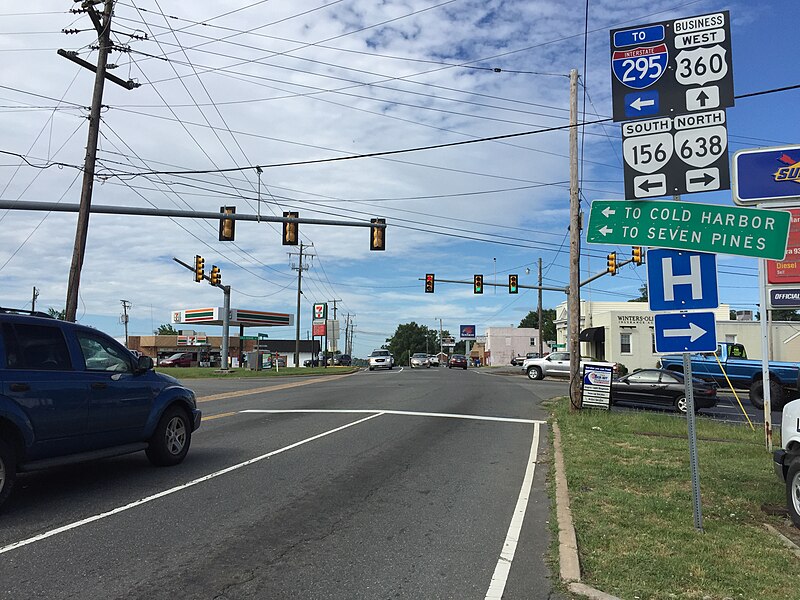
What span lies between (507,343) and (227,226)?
81.3 m

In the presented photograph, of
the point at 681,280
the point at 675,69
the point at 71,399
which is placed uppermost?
the point at 675,69

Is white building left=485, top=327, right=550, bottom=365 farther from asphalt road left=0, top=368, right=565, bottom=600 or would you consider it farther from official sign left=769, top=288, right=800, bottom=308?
asphalt road left=0, top=368, right=565, bottom=600

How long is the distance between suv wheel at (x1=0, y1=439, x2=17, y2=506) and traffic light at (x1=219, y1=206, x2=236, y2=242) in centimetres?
1478

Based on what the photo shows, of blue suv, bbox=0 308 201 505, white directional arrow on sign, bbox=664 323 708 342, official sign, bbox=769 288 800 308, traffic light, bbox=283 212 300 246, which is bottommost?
blue suv, bbox=0 308 201 505

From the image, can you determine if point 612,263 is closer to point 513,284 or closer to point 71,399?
point 513,284

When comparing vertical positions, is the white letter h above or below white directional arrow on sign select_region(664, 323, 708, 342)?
above

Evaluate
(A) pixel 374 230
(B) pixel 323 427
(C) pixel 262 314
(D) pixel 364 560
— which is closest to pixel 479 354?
(C) pixel 262 314

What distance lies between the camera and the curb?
14.4 feet

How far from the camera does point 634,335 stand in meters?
46.0

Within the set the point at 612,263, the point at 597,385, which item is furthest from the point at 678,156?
the point at 612,263

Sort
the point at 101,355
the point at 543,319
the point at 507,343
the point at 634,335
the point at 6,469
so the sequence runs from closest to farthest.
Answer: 1. the point at 6,469
2. the point at 101,355
3. the point at 634,335
4. the point at 507,343
5. the point at 543,319

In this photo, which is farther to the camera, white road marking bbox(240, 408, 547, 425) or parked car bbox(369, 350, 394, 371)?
parked car bbox(369, 350, 394, 371)

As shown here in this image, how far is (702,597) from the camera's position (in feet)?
13.9

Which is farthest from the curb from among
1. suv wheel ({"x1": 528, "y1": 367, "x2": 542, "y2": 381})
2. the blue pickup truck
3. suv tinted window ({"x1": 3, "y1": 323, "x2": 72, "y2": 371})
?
suv wheel ({"x1": 528, "y1": 367, "x2": 542, "y2": 381})
